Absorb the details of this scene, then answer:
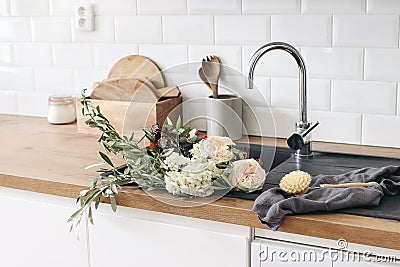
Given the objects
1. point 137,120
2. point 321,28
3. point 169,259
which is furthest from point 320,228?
point 321,28

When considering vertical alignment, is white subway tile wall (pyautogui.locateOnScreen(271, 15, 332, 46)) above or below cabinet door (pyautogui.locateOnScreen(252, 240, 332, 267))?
above

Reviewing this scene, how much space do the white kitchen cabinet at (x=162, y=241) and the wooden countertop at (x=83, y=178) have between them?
4 cm

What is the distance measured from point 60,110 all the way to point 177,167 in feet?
3.09

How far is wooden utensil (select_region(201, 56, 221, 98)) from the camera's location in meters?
1.79

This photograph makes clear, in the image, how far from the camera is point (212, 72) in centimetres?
182

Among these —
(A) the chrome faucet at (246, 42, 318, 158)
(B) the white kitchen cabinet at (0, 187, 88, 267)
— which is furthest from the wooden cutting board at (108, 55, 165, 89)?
(B) the white kitchen cabinet at (0, 187, 88, 267)

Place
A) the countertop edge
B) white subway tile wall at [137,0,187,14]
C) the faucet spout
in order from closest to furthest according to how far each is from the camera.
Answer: the countertop edge, the faucet spout, white subway tile wall at [137,0,187,14]

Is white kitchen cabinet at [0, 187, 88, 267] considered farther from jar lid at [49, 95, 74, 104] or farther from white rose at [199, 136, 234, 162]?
jar lid at [49, 95, 74, 104]

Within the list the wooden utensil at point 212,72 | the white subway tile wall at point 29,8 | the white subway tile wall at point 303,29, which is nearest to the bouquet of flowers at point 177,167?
the wooden utensil at point 212,72

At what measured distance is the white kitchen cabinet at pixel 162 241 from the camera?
4.24 feet

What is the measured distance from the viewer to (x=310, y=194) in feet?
4.15

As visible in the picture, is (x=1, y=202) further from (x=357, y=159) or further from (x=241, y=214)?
(x=357, y=159)

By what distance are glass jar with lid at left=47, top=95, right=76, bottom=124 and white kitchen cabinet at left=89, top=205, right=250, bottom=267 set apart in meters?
0.75

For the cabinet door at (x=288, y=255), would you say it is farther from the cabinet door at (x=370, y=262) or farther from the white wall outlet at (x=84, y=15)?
the white wall outlet at (x=84, y=15)
